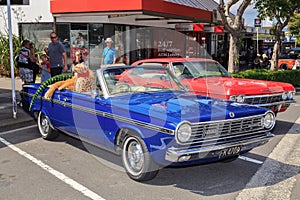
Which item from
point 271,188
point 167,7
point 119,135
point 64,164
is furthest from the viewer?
point 167,7

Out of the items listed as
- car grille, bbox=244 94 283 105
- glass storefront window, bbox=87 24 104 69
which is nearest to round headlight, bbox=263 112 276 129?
car grille, bbox=244 94 283 105

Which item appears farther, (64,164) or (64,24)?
(64,24)

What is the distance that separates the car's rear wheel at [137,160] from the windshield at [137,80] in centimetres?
93

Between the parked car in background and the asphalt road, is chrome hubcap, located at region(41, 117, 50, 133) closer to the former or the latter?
the asphalt road

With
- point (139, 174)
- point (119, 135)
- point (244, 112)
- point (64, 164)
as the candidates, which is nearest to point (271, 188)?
point (244, 112)

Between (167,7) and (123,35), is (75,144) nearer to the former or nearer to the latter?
(167,7)

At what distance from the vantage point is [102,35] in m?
17.6

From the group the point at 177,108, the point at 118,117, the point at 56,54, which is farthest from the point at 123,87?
the point at 56,54

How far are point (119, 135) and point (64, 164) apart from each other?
1.15 m

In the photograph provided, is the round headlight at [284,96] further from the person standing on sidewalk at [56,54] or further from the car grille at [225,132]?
the person standing on sidewalk at [56,54]

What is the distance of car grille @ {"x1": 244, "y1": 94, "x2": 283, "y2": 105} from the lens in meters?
7.22

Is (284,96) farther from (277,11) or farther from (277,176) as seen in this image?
(277,11)

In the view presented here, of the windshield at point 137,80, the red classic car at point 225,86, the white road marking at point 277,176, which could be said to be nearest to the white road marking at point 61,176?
the windshield at point 137,80

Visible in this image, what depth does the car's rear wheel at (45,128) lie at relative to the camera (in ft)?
22.4
